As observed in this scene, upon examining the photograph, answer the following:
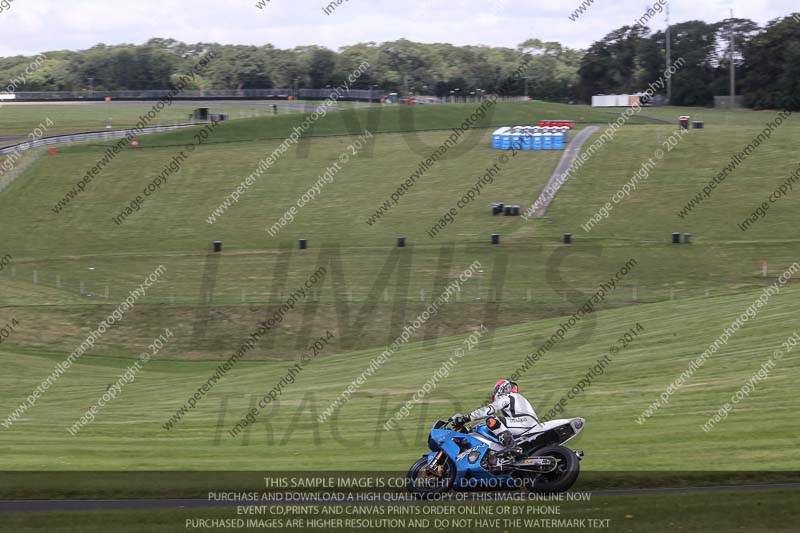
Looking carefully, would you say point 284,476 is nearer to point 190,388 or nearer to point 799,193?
point 190,388

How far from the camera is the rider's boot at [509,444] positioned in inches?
550

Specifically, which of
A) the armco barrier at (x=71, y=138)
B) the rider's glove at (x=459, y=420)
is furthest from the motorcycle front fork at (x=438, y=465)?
the armco barrier at (x=71, y=138)

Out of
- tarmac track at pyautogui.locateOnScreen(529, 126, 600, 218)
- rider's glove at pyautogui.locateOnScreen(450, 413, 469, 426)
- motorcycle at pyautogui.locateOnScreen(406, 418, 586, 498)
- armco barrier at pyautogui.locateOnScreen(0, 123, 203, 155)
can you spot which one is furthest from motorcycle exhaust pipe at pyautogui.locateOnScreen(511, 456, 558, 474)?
armco barrier at pyautogui.locateOnScreen(0, 123, 203, 155)

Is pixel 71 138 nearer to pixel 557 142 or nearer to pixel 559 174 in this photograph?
pixel 557 142

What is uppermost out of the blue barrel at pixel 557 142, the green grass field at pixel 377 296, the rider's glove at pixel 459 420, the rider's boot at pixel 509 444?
the blue barrel at pixel 557 142

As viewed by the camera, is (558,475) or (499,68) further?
(499,68)

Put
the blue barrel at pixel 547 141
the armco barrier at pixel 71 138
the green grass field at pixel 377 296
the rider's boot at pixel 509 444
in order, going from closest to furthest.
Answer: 1. the rider's boot at pixel 509 444
2. the green grass field at pixel 377 296
3. the blue barrel at pixel 547 141
4. the armco barrier at pixel 71 138

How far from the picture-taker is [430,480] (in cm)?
1409

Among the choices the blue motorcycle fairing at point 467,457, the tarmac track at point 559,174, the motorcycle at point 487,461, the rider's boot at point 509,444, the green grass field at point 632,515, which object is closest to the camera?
the green grass field at point 632,515

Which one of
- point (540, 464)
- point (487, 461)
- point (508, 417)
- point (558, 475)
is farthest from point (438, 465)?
point (558, 475)

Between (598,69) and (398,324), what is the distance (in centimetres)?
9796

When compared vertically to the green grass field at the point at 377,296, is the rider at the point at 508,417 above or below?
above

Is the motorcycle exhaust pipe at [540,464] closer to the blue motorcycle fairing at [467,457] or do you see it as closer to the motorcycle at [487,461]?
the motorcycle at [487,461]

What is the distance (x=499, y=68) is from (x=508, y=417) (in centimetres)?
13489
